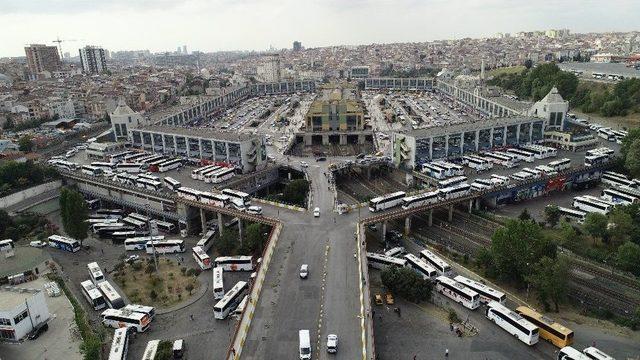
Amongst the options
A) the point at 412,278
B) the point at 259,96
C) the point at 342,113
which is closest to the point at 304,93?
the point at 259,96

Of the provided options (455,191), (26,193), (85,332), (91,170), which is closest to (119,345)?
(85,332)

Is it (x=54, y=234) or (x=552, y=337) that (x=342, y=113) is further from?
(x=552, y=337)

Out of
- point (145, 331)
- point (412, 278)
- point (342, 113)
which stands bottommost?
point (145, 331)

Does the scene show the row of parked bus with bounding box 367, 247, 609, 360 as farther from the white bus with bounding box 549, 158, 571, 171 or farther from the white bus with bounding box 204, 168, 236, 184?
the white bus with bounding box 549, 158, 571, 171

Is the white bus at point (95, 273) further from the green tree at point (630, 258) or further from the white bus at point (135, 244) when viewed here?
the green tree at point (630, 258)

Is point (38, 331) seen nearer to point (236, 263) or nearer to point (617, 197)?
point (236, 263)

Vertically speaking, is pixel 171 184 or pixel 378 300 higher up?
pixel 171 184
